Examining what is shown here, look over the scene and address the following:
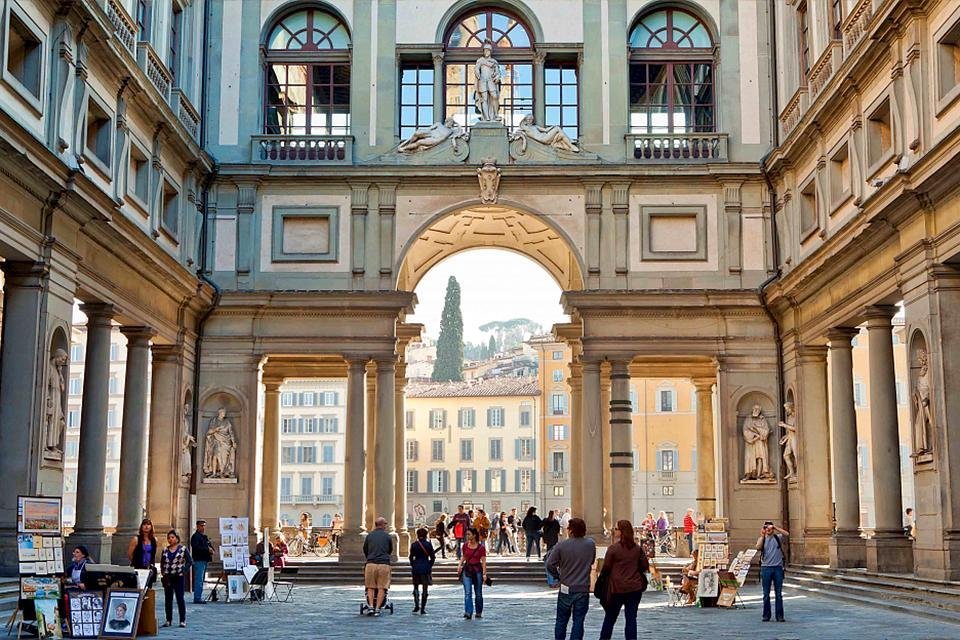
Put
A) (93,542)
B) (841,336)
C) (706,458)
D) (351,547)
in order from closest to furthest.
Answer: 1. (93,542)
2. (841,336)
3. (351,547)
4. (706,458)

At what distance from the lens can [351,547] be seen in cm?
3353

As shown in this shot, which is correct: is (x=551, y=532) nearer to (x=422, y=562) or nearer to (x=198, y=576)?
(x=198, y=576)

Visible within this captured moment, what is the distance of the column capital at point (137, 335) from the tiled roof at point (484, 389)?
6493cm

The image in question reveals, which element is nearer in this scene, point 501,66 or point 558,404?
point 501,66

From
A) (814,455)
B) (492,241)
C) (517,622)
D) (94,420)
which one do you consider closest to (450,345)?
(492,241)

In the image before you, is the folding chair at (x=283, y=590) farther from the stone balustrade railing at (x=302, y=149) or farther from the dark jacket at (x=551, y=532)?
the stone balustrade railing at (x=302, y=149)

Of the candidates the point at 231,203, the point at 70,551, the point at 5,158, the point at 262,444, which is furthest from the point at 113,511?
the point at 5,158

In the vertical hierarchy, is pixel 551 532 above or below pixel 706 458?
below

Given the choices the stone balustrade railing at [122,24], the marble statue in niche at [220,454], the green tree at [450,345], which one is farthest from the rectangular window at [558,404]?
the stone balustrade railing at [122,24]

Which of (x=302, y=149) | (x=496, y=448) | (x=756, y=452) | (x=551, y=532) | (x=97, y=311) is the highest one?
(x=302, y=149)

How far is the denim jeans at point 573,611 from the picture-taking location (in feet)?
49.0

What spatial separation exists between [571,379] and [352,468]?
8.43 metres

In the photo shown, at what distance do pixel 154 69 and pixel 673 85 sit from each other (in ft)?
47.1

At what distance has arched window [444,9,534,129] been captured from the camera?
118ft
